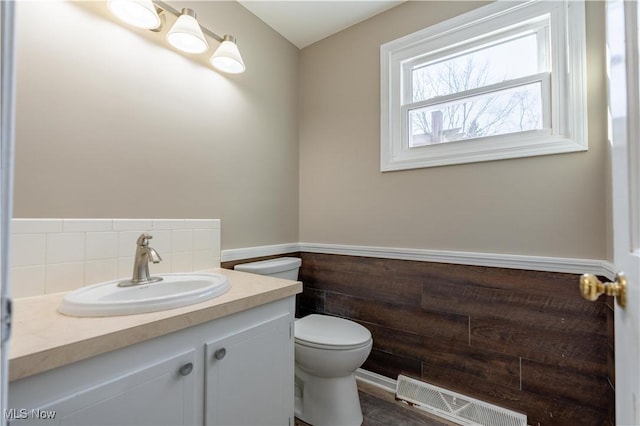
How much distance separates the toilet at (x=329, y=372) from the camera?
1.34m

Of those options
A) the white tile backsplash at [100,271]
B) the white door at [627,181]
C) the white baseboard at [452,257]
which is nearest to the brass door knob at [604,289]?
the white door at [627,181]

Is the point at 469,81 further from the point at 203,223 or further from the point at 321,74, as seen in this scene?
the point at 203,223

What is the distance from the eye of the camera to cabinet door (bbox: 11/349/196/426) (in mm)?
608

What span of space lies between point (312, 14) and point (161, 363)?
6.92 ft

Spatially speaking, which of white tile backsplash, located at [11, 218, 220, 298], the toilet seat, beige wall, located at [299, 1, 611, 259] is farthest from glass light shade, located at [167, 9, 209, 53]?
the toilet seat

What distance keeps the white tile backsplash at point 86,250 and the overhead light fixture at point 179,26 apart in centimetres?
87

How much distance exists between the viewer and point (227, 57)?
1.46 m

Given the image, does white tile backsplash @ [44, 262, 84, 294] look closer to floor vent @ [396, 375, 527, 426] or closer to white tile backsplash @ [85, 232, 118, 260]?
white tile backsplash @ [85, 232, 118, 260]

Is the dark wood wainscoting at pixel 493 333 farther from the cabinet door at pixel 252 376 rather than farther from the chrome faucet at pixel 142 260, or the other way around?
the cabinet door at pixel 252 376

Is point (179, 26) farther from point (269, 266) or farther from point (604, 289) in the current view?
point (604, 289)

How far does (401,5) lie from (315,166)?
46.3 inches

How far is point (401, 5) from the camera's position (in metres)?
1.75

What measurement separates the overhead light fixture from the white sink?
3.65 ft

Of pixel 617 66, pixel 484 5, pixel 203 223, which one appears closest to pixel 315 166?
pixel 203 223
